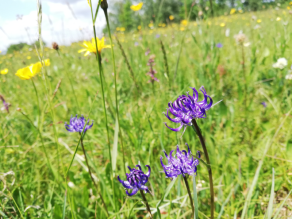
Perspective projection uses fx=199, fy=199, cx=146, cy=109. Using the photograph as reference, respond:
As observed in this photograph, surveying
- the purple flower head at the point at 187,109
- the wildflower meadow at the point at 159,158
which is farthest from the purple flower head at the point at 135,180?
the purple flower head at the point at 187,109

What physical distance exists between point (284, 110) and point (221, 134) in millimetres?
641

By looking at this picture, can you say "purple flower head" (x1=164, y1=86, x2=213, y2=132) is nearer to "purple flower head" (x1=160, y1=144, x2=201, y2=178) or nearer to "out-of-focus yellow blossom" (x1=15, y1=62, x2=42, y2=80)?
"purple flower head" (x1=160, y1=144, x2=201, y2=178)

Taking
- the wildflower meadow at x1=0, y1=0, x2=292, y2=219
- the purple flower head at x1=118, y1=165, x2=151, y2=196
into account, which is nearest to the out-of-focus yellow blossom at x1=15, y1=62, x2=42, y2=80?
the wildflower meadow at x1=0, y1=0, x2=292, y2=219

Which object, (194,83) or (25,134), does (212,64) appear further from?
(25,134)

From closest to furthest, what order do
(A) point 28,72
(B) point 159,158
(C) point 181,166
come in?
(C) point 181,166 → (A) point 28,72 → (B) point 159,158

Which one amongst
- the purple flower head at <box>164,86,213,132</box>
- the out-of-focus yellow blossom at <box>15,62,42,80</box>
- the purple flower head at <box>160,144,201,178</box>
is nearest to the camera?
the purple flower head at <box>164,86,213,132</box>

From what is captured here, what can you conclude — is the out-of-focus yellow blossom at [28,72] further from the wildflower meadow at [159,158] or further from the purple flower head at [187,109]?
the purple flower head at [187,109]

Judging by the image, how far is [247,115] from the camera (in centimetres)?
184

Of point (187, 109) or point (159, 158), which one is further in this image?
point (159, 158)

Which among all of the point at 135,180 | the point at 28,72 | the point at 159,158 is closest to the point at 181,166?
the point at 135,180

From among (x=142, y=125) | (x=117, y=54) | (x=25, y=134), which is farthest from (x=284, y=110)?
(x=117, y=54)

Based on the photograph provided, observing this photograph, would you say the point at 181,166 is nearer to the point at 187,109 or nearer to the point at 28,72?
the point at 187,109

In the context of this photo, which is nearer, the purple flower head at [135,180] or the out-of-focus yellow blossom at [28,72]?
the purple flower head at [135,180]

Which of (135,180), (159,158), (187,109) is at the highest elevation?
(187,109)
